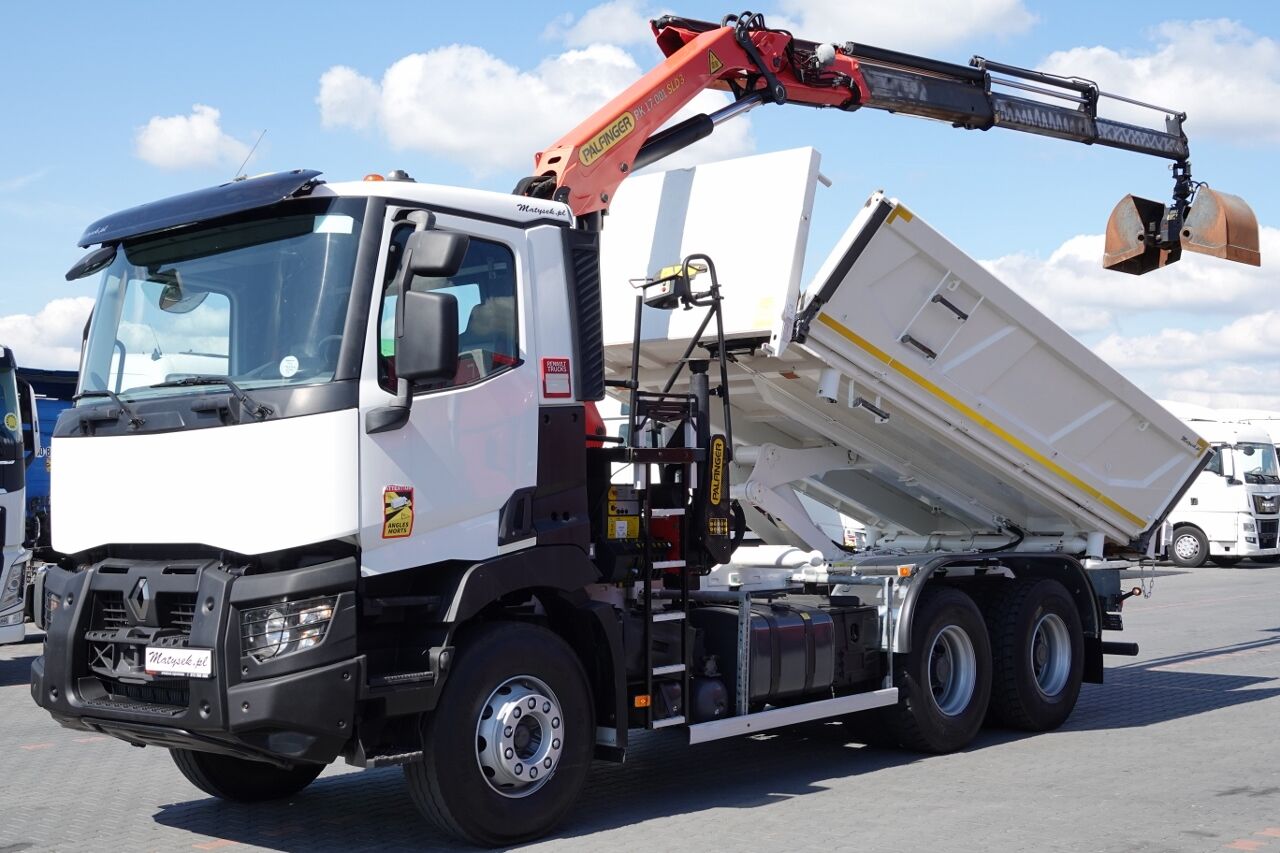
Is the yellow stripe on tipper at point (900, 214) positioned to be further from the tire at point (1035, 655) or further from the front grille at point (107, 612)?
the front grille at point (107, 612)

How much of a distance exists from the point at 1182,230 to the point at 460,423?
7.92m

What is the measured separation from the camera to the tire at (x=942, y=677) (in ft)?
29.0

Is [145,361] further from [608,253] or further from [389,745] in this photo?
[608,253]

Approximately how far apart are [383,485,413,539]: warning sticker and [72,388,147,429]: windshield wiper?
3.89 feet

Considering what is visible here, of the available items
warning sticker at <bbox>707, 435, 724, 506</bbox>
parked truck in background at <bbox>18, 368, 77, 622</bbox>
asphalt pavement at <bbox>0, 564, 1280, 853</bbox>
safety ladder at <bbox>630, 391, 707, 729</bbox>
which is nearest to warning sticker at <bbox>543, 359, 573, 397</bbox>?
safety ladder at <bbox>630, 391, 707, 729</bbox>

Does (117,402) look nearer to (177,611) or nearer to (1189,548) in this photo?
(177,611)

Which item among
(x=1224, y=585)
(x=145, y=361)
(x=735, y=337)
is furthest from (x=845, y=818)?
(x=1224, y=585)

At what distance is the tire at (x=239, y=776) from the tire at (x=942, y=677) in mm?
3627

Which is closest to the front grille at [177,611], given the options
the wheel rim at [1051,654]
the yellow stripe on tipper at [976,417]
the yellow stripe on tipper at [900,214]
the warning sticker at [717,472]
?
the warning sticker at [717,472]

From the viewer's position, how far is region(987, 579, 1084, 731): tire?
9.62 meters

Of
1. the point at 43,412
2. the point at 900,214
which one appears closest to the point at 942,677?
the point at 900,214

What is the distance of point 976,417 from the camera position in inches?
365

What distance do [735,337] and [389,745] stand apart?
11.3 feet

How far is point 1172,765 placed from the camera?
8336mm
